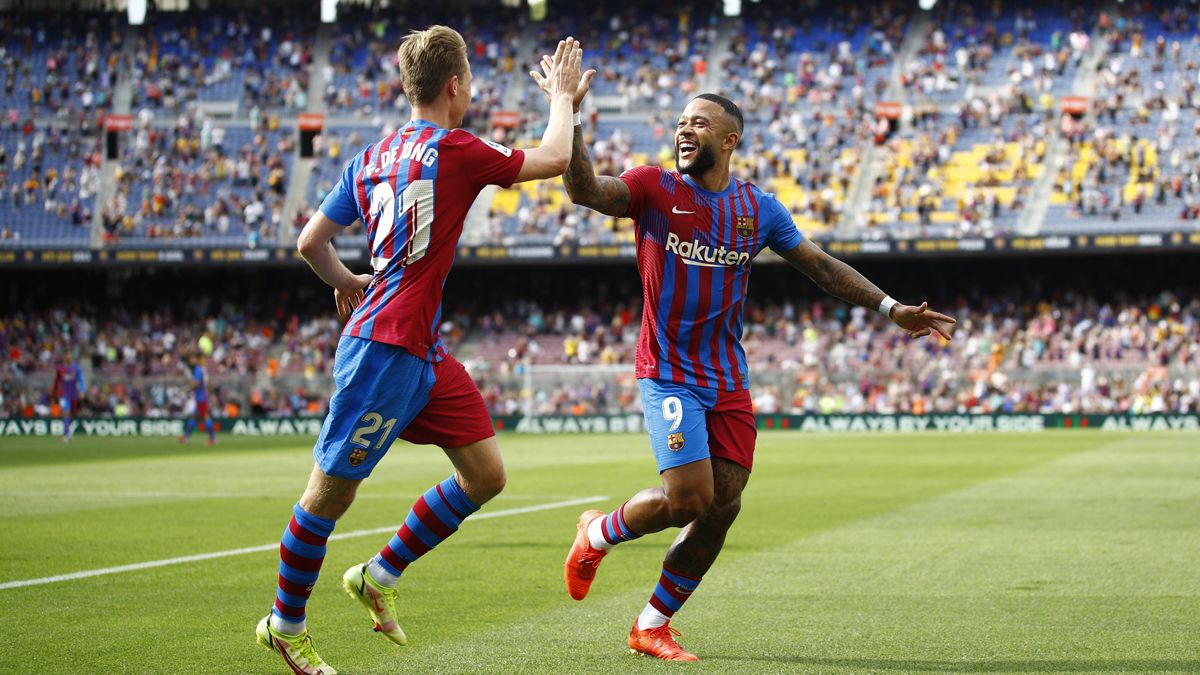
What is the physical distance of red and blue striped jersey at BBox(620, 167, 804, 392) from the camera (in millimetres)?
7016

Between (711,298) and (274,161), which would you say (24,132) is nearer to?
(274,161)

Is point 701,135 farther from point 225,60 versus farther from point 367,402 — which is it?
point 225,60

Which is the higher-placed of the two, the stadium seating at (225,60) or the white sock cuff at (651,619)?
the stadium seating at (225,60)


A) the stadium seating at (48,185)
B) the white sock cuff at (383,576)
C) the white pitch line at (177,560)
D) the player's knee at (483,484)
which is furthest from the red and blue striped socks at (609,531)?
the stadium seating at (48,185)

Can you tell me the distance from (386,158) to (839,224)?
38.7 metres

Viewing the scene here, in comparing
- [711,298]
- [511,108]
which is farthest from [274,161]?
[711,298]

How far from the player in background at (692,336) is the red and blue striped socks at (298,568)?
1.57 meters

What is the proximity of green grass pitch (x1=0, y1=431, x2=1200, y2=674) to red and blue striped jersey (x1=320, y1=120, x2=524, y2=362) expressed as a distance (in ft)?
5.06

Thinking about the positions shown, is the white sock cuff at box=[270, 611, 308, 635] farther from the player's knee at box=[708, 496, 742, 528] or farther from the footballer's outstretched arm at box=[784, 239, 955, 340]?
the footballer's outstretched arm at box=[784, 239, 955, 340]

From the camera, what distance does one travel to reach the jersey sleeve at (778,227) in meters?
7.21

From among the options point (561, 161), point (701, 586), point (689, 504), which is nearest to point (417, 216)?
point (561, 161)

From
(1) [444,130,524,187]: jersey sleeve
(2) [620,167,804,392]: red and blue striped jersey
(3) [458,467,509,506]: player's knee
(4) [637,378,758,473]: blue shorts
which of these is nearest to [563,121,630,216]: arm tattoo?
(2) [620,167,804,392]: red and blue striped jersey

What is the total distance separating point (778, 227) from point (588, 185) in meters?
1.12

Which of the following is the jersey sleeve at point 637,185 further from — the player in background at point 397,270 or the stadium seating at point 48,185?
the stadium seating at point 48,185
